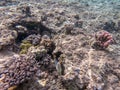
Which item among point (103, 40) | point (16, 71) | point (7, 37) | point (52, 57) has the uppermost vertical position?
point (7, 37)

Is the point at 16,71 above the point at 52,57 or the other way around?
above

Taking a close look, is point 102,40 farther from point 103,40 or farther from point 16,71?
point 16,71

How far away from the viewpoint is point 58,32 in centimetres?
591

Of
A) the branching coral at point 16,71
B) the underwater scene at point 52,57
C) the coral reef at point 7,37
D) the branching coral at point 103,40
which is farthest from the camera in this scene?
the branching coral at point 103,40

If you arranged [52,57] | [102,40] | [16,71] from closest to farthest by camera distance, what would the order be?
[16,71]
[52,57]
[102,40]

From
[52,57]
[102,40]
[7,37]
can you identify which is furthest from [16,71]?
[102,40]

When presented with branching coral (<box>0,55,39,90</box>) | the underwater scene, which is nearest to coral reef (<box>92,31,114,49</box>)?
A: the underwater scene

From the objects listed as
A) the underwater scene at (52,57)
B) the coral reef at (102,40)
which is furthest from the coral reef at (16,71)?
the coral reef at (102,40)

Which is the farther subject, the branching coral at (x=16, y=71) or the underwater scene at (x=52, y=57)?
the underwater scene at (x=52, y=57)

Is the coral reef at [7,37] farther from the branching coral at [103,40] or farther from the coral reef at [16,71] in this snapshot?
the branching coral at [103,40]

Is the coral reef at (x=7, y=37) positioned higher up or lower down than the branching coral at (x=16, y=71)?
higher up

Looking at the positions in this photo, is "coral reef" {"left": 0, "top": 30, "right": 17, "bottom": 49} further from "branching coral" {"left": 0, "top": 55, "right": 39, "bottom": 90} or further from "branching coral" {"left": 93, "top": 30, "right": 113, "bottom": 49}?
"branching coral" {"left": 93, "top": 30, "right": 113, "bottom": 49}

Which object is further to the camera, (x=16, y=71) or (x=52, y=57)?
(x=52, y=57)

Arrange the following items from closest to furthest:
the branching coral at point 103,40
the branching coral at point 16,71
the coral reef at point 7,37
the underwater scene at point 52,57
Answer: the branching coral at point 16,71
the underwater scene at point 52,57
the coral reef at point 7,37
the branching coral at point 103,40
